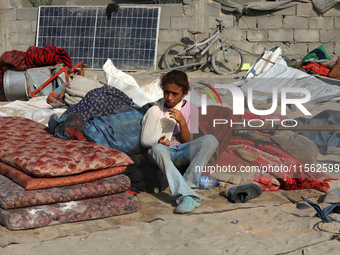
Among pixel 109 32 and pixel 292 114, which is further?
pixel 109 32

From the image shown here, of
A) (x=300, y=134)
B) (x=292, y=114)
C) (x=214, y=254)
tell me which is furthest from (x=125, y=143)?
(x=292, y=114)

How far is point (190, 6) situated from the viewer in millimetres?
9883

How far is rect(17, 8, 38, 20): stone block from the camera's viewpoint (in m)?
10.4

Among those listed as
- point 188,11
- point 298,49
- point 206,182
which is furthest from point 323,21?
point 206,182

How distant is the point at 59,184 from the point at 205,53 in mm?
7220

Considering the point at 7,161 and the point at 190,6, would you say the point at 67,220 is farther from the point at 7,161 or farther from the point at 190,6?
the point at 190,6

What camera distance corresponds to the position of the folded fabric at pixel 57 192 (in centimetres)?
306

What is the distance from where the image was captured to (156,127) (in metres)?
3.83

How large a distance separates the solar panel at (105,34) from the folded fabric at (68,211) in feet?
22.0

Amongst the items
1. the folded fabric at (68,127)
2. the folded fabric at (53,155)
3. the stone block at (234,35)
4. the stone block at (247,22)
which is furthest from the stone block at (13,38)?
the folded fabric at (53,155)

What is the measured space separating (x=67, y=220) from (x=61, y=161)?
0.40 metres

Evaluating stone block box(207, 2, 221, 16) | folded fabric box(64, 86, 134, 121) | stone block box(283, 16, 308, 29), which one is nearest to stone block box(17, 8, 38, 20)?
stone block box(207, 2, 221, 16)

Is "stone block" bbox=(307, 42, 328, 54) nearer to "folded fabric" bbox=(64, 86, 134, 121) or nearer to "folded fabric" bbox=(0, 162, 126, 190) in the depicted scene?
"folded fabric" bbox=(64, 86, 134, 121)

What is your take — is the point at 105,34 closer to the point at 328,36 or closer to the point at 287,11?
the point at 287,11
